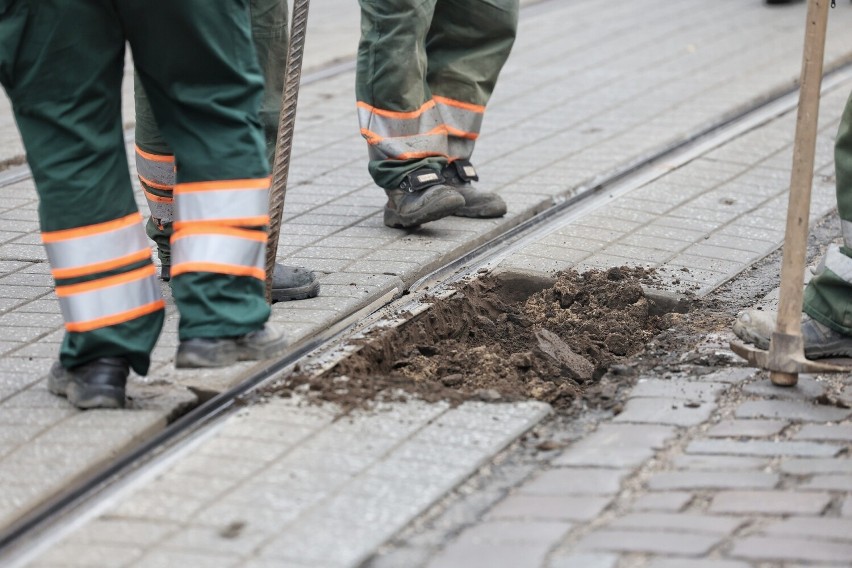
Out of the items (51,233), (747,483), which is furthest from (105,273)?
(747,483)

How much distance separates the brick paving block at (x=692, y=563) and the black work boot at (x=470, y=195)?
9.17 ft

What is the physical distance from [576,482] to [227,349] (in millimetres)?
970

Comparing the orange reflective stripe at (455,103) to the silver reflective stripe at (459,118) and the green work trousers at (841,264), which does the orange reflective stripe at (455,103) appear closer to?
the silver reflective stripe at (459,118)

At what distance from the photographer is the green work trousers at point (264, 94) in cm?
448

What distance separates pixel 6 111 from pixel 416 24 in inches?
135

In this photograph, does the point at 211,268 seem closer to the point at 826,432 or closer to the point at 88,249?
the point at 88,249

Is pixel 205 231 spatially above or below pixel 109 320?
above

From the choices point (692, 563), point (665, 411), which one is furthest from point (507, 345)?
point (692, 563)

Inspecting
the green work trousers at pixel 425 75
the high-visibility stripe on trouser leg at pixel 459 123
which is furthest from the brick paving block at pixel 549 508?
the high-visibility stripe on trouser leg at pixel 459 123

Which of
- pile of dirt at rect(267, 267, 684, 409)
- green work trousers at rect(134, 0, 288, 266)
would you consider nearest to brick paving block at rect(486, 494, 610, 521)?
pile of dirt at rect(267, 267, 684, 409)

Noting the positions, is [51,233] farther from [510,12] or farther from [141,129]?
[510,12]

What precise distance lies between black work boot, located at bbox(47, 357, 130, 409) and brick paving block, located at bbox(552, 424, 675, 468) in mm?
1141

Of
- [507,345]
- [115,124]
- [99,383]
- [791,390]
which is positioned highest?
[115,124]

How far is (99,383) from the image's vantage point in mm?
3602
